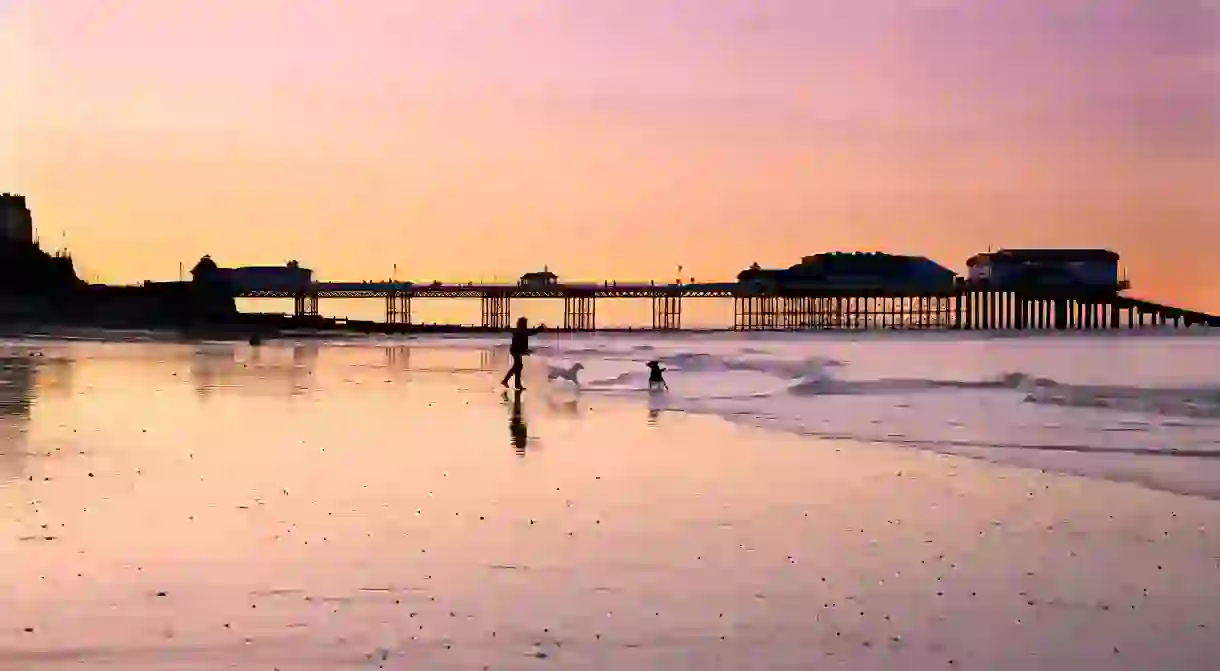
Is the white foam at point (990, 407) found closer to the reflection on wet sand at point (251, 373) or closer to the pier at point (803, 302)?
the reflection on wet sand at point (251, 373)

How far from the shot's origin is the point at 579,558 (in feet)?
26.2

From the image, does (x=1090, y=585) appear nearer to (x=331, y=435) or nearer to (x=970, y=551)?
Result: (x=970, y=551)

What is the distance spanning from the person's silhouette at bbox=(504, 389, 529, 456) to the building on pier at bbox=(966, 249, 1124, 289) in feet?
382

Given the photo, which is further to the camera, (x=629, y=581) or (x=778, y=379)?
(x=778, y=379)

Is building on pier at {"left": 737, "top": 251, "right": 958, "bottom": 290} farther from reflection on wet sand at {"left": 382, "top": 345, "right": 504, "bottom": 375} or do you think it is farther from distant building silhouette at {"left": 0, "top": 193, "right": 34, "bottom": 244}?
reflection on wet sand at {"left": 382, "top": 345, "right": 504, "bottom": 375}

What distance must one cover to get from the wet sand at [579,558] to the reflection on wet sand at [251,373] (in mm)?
9695

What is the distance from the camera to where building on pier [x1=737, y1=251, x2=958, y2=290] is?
140625mm

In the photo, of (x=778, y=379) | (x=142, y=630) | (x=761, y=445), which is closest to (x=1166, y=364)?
(x=778, y=379)

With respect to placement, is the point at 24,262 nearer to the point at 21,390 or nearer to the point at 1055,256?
the point at 21,390

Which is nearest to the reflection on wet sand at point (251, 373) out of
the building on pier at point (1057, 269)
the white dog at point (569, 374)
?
the white dog at point (569, 374)

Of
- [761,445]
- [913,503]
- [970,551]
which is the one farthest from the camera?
[761,445]

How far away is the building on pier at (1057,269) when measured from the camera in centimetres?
13112

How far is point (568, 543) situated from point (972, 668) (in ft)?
10.7

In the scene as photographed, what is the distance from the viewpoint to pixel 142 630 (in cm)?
624
